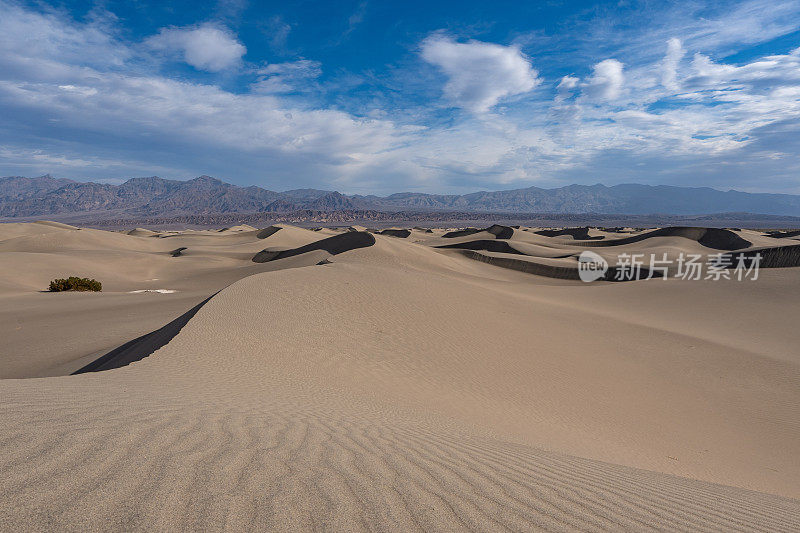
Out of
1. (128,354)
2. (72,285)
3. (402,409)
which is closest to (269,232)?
(72,285)

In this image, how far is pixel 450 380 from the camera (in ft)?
27.1

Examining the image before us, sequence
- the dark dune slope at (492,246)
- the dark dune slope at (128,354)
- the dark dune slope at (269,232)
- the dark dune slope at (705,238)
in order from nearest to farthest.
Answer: the dark dune slope at (128,354) < the dark dune slope at (492,246) < the dark dune slope at (705,238) < the dark dune slope at (269,232)

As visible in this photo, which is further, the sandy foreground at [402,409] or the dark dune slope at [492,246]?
the dark dune slope at [492,246]

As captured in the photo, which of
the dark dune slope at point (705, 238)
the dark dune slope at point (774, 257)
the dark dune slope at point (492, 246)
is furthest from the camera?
the dark dune slope at point (705, 238)

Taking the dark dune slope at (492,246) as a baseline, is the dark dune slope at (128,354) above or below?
below

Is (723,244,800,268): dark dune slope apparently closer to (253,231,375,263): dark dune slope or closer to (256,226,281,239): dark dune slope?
(253,231,375,263): dark dune slope

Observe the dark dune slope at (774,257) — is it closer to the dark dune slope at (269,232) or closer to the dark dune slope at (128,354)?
the dark dune slope at (128,354)

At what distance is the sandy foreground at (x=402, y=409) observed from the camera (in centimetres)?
224

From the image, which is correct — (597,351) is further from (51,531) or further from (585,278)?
(585,278)

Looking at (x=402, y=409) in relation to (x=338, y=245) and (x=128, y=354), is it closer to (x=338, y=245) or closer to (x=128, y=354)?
(x=128, y=354)

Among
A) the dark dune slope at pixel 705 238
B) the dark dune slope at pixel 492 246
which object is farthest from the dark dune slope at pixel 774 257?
Answer: the dark dune slope at pixel 705 238

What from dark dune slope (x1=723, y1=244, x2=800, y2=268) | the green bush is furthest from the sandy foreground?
dark dune slope (x1=723, y1=244, x2=800, y2=268)

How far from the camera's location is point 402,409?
5809 mm

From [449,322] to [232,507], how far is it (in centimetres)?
972
